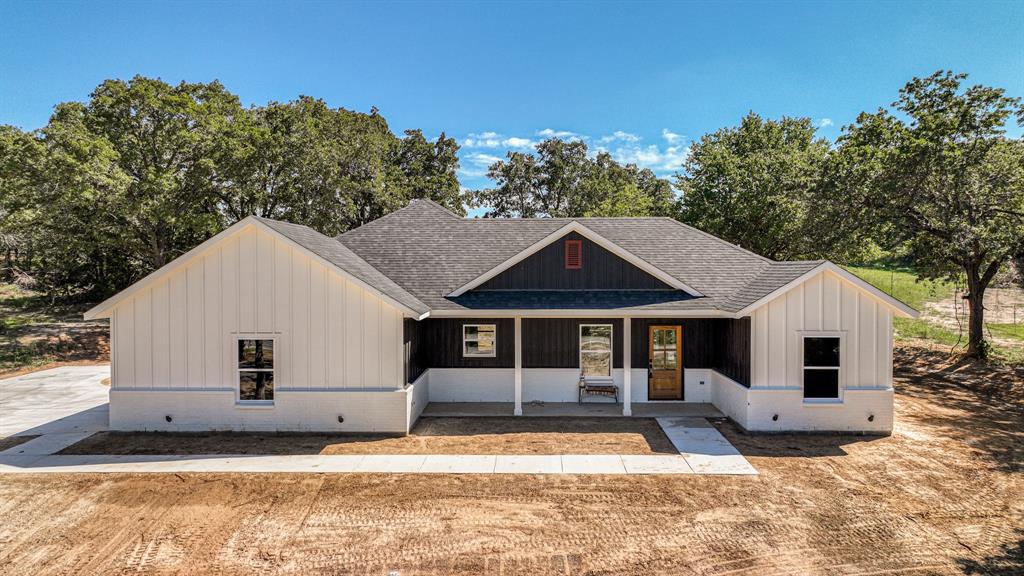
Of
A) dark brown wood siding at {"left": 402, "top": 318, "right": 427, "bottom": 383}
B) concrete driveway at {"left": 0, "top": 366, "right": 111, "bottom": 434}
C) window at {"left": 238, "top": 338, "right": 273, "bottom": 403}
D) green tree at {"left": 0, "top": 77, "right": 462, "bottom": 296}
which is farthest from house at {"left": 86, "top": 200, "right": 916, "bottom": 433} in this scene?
green tree at {"left": 0, "top": 77, "right": 462, "bottom": 296}

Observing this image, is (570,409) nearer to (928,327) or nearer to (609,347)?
(609,347)

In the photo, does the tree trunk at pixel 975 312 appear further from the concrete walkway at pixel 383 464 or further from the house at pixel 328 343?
the concrete walkway at pixel 383 464

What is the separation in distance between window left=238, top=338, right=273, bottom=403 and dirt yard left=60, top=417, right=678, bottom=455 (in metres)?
0.88

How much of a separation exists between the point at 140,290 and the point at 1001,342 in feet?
108

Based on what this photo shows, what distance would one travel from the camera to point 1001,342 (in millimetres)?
22656

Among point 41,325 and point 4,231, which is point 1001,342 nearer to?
point 4,231

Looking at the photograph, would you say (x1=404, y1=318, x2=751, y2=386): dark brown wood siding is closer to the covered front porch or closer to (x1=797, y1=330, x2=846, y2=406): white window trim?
the covered front porch

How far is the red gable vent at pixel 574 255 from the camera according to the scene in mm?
13734

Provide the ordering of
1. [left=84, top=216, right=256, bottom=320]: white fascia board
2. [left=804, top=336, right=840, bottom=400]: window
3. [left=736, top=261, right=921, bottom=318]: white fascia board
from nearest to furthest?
[left=84, top=216, right=256, bottom=320]: white fascia board, [left=736, top=261, right=921, bottom=318]: white fascia board, [left=804, top=336, right=840, bottom=400]: window

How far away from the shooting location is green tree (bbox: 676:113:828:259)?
25.8m

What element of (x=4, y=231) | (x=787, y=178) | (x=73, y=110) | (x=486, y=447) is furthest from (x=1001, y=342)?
(x=4, y=231)

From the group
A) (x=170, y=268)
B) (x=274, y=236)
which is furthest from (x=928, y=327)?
(x=170, y=268)

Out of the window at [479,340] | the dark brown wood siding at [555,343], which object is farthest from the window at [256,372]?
the dark brown wood siding at [555,343]

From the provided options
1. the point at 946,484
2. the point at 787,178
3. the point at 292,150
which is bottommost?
the point at 946,484
